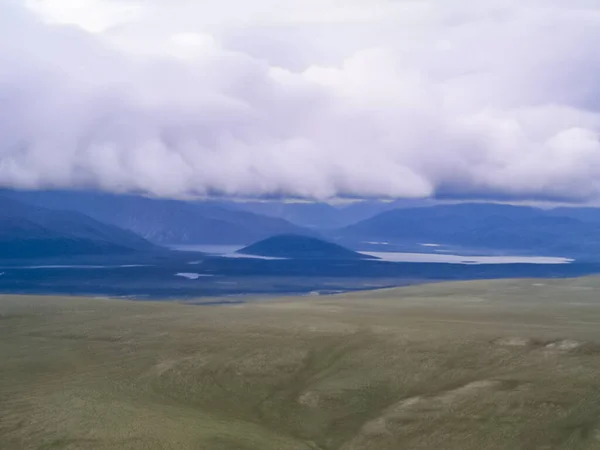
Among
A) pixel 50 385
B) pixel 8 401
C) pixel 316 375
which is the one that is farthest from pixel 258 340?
pixel 8 401

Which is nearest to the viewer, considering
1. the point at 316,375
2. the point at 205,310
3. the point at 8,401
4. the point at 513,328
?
the point at 8,401

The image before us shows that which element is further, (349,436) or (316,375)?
(316,375)

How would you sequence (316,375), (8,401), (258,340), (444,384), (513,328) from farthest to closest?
(513,328), (258,340), (316,375), (444,384), (8,401)

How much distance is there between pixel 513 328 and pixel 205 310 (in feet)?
113

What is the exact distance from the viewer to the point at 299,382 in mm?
46469

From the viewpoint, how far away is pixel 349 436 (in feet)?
124

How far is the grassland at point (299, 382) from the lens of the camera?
35906 millimetres

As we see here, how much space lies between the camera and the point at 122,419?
122 ft

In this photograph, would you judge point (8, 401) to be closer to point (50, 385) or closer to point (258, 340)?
point (50, 385)

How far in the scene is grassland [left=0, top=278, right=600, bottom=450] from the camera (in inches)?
1414

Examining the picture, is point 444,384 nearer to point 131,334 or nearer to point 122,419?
point 122,419

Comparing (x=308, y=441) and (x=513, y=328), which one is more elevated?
(x=513, y=328)

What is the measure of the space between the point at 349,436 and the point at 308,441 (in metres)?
2.30

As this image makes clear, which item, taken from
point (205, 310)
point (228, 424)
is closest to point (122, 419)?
point (228, 424)
